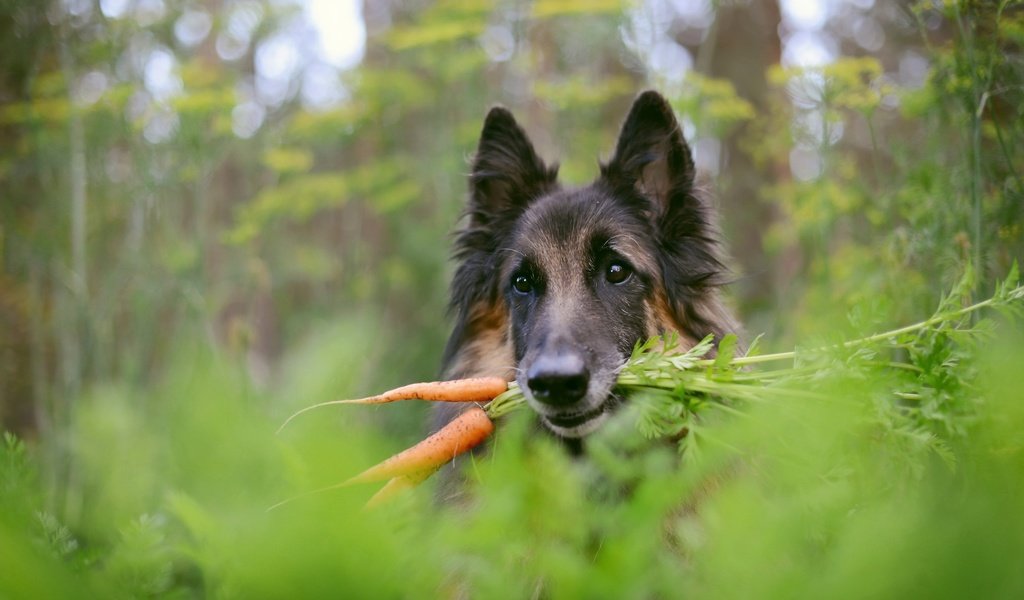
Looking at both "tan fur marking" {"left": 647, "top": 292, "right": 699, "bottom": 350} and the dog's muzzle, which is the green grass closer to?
the dog's muzzle

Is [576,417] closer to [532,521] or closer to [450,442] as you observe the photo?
[450,442]

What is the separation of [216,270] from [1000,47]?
1191 cm

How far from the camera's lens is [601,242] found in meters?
4.09

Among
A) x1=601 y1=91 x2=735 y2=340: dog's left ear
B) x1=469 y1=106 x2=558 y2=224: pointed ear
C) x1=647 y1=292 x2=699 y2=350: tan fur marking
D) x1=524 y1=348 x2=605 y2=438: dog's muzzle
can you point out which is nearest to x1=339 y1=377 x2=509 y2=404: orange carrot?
x1=524 y1=348 x2=605 y2=438: dog's muzzle

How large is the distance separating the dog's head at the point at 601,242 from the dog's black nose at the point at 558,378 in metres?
0.39

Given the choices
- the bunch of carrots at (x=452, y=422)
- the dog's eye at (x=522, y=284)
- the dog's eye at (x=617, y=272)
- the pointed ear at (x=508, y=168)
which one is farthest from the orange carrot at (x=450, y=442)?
the pointed ear at (x=508, y=168)

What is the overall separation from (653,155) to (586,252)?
782mm

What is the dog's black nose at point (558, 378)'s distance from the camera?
3127 mm

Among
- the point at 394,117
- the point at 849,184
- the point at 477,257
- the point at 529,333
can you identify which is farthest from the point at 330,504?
the point at 394,117

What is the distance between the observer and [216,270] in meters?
12.9

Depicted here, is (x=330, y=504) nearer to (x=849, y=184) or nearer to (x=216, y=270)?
(x=849, y=184)

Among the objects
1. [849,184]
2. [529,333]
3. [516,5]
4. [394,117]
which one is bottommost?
[529,333]

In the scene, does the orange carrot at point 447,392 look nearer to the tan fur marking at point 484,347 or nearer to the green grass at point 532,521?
the tan fur marking at point 484,347

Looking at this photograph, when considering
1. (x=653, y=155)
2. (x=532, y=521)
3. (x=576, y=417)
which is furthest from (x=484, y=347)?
(x=532, y=521)
